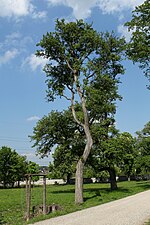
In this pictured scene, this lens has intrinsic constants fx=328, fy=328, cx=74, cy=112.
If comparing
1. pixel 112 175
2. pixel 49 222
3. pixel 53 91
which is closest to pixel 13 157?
pixel 112 175

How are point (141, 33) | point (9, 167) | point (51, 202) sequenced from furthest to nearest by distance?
1. point (9, 167)
2. point (51, 202)
3. point (141, 33)

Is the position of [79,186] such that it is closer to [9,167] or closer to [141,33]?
[141,33]

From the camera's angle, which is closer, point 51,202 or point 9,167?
point 51,202

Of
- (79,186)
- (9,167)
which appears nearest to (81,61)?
(79,186)

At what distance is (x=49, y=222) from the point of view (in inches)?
487

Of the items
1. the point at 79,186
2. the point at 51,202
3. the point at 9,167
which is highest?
the point at 9,167

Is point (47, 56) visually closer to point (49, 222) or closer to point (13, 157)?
point (49, 222)

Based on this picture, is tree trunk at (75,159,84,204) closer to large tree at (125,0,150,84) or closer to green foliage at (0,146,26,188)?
large tree at (125,0,150,84)

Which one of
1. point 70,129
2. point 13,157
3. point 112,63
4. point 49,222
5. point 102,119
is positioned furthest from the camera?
point 13,157

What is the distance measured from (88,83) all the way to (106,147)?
972 centimetres

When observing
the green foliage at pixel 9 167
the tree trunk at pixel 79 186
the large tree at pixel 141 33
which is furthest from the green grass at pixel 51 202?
the green foliage at pixel 9 167

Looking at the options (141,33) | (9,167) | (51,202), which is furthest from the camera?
(9,167)

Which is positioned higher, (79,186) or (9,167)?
(9,167)

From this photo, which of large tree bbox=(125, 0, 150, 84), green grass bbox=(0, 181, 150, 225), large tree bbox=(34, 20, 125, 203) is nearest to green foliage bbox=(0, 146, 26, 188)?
green grass bbox=(0, 181, 150, 225)
